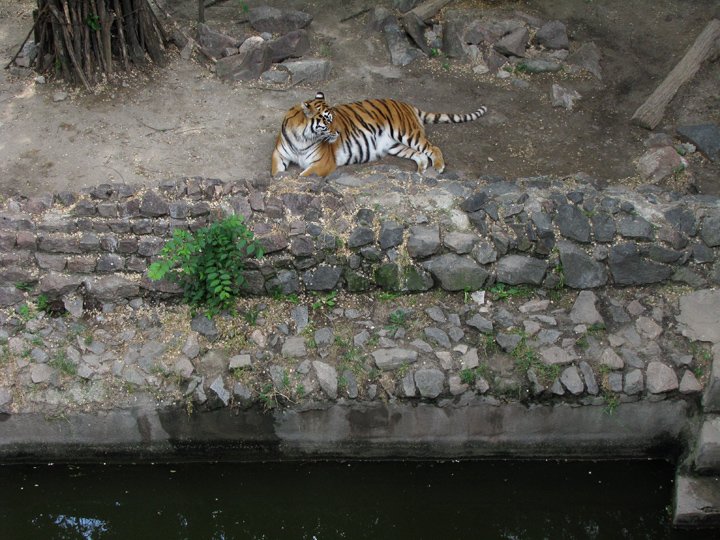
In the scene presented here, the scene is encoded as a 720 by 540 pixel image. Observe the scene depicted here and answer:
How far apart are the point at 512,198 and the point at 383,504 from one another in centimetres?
229

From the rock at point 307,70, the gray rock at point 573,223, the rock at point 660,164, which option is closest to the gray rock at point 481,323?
the gray rock at point 573,223

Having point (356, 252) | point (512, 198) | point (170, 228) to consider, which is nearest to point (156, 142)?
point (170, 228)

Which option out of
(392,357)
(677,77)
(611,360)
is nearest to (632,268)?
(611,360)

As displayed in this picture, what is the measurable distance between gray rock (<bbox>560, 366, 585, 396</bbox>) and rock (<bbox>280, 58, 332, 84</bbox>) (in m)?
3.95

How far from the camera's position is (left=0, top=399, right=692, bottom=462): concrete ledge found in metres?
5.77

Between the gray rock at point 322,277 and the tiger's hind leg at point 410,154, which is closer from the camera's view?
the gray rock at point 322,277

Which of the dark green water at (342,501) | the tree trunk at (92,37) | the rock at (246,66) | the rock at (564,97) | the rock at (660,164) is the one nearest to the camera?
the dark green water at (342,501)

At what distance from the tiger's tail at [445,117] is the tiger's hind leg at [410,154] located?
0.41 metres

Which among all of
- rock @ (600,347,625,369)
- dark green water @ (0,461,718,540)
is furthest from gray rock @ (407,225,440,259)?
dark green water @ (0,461,718,540)

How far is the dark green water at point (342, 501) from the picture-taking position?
18.6 feet

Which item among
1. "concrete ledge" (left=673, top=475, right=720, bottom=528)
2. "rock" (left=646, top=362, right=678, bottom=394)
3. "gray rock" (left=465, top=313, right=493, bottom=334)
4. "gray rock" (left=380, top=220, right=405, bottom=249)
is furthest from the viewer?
"gray rock" (left=380, top=220, right=405, bottom=249)

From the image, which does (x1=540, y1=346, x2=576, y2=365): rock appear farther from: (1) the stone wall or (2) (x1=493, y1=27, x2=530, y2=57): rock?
(2) (x1=493, y1=27, x2=530, y2=57): rock

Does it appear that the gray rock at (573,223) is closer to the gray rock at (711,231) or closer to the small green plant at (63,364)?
the gray rock at (711,231)

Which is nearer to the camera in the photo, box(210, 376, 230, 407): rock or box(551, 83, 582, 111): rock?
box(210, 376, 230, 407): rock
